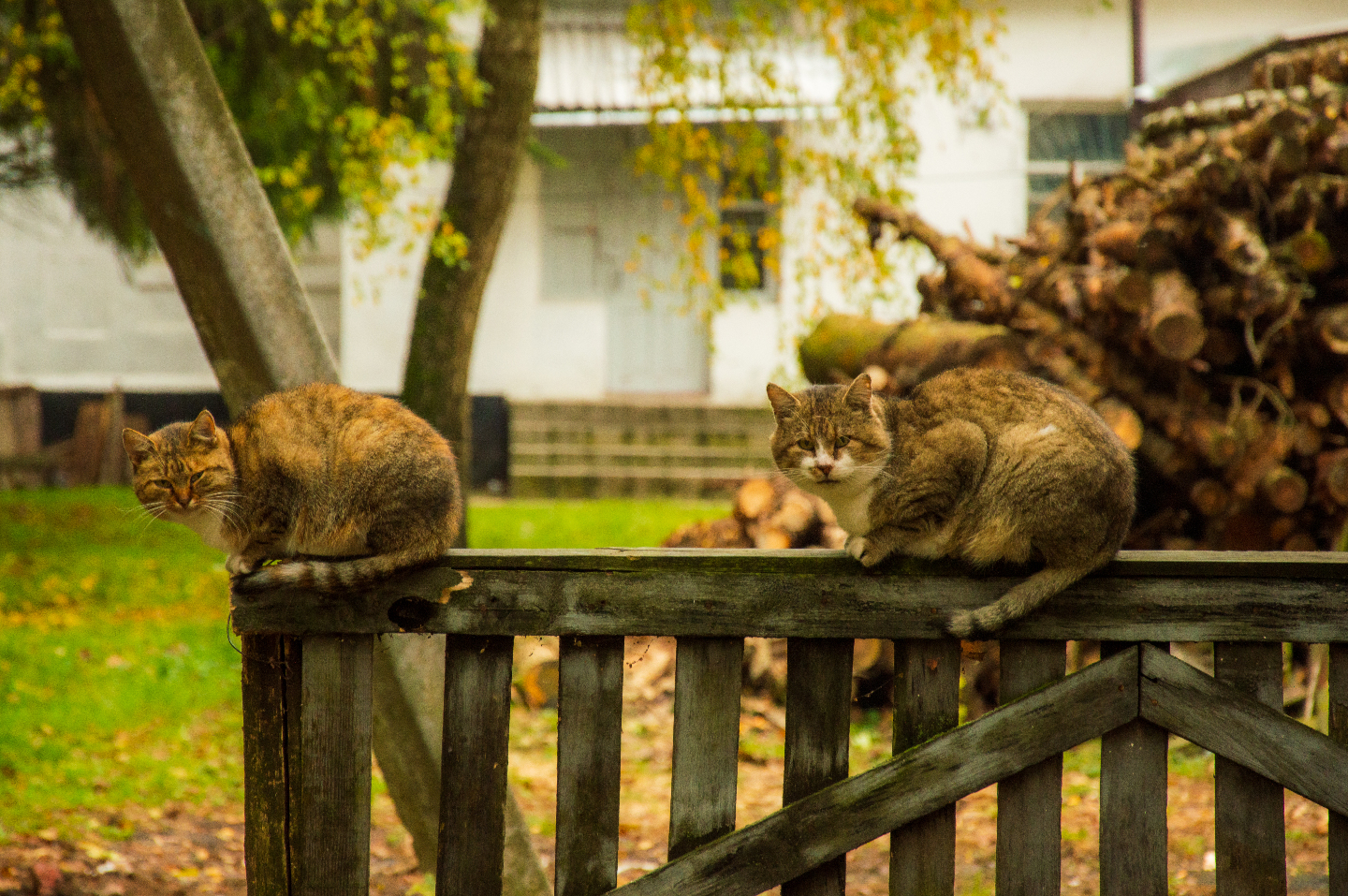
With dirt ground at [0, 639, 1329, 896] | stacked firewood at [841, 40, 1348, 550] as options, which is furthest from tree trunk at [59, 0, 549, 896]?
stacked firewood at [841, 40, 1348, 550]

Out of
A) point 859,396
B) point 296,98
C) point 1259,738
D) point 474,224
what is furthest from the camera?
point 296,98

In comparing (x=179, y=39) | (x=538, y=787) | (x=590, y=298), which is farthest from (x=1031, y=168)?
(x=179, y=39)

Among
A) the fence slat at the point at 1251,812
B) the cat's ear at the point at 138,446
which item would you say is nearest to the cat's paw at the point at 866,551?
the fence slat at the point at 1251,812

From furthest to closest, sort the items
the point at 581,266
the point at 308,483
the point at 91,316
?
the point at 91,316
the point at 581,266
the point at 308,483

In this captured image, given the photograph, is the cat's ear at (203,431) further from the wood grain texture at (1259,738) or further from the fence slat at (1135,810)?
the wood grain texture at (1259,738)

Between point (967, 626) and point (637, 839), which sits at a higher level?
point (967, 626)

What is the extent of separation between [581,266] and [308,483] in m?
10.4

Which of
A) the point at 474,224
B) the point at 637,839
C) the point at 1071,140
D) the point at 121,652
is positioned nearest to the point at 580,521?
the point at 121,652

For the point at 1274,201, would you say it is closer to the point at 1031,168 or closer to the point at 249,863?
the point at 249,863

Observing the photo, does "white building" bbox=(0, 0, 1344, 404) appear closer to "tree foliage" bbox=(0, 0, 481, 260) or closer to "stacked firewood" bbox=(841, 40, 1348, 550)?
"tree foliage" bbox=(0, 0, 481, 260)

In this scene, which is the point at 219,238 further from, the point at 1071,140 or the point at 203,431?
the point at 1071,140

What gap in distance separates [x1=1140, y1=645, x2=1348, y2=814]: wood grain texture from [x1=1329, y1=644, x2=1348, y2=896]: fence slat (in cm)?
5

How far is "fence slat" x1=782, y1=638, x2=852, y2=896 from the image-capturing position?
216cm

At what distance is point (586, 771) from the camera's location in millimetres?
2176
